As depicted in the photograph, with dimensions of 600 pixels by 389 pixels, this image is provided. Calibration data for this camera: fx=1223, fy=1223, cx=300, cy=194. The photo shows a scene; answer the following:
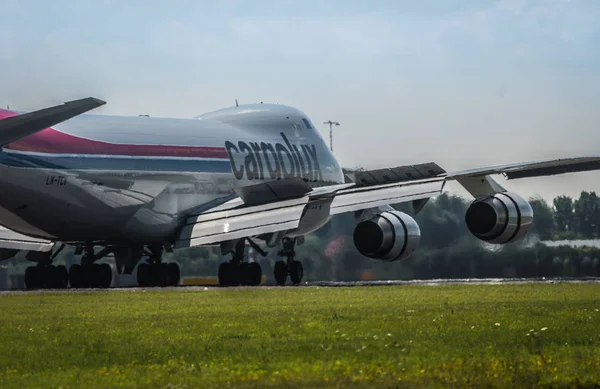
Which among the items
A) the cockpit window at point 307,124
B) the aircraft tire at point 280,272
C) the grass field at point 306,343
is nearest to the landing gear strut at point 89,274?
the aircraft tire at point 280,272

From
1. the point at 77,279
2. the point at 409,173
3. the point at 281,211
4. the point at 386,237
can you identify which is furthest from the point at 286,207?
the point at 77,279

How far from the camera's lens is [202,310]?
22031 mm

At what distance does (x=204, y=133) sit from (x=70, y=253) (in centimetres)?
1640

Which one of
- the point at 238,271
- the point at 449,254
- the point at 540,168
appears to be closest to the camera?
the point at 540,168

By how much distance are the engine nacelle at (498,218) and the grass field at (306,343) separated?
19.1ft

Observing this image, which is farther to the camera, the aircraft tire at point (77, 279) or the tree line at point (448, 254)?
the tree line at point (448, 254)

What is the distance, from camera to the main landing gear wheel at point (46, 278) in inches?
1461

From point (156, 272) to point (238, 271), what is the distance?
253 cm

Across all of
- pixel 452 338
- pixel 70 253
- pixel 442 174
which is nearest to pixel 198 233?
pixel 442 174

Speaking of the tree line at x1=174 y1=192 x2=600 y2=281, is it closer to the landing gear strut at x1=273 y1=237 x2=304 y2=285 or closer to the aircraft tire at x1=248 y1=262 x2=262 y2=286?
the landing gear strut at x1=273 y1=237 x2=304 y2=285

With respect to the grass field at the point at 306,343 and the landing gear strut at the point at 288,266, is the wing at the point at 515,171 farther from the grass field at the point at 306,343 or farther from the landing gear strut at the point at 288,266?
the landing gear strut at the point at 288,266

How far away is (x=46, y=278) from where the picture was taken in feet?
122

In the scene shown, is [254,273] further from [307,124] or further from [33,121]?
[33,121]

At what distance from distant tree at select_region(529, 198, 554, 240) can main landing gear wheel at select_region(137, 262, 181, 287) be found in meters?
14.5
